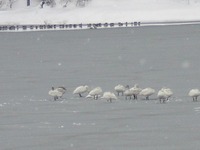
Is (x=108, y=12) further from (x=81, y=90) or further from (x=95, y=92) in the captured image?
(x=95, y=92)

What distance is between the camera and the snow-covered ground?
540 ft

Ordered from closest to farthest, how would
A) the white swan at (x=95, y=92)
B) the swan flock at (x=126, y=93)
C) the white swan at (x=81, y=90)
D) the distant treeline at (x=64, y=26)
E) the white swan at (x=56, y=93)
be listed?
the swan flock at (x=126, y=93)
the white swan at (x=95, y=92)
the white swan at (x=56, y=93)
the white swan at (x=81, y=90)
the distant treeline at (x=64, y=26)

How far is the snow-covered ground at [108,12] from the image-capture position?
165 m

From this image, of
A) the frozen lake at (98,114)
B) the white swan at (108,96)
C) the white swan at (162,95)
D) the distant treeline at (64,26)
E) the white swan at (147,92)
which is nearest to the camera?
the frozen lake at (98,114)

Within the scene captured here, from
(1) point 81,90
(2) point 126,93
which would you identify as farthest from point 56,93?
(2) point 126,93

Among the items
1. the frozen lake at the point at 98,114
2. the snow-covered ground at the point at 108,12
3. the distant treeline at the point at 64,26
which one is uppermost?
the snow-covered ground at the point at 108,12

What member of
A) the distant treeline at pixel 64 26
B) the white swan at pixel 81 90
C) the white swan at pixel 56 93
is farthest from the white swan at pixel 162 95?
the distant treeline at pixel 64 26

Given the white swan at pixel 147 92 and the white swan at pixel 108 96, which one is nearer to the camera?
the white swan at pixel 108 96

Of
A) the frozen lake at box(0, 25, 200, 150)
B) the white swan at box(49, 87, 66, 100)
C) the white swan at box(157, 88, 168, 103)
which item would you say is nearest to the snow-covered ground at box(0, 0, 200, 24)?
the frozen lake at box(0, 25, 200, 150)

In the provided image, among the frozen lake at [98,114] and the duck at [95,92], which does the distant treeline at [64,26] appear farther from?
the duck at [95,92]

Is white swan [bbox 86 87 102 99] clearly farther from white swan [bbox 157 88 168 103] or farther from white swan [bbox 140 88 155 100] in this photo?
white swan [bbox 157 88 168 103]

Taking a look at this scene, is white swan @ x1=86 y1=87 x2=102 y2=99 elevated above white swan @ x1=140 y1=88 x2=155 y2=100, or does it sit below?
above

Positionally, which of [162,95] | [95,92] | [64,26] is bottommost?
[162,95]

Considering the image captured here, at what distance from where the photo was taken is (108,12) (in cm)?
16825
